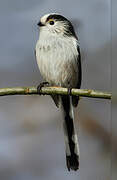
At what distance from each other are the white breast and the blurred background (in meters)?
0.02

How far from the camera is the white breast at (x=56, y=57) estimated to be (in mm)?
1117

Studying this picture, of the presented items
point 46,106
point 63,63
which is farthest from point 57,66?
point 46,106

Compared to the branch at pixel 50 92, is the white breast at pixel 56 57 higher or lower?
higher

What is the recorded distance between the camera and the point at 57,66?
3.77ft

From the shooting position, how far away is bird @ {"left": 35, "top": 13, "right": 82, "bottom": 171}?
109 centimetres

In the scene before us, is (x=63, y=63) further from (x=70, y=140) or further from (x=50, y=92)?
(x=70, y=140)

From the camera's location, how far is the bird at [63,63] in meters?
1.09

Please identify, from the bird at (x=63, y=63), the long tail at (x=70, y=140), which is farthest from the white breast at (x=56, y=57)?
the long tail at (x=70, y=140)

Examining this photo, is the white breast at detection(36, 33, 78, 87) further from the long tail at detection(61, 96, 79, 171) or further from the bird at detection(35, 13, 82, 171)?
the long tail at detection(61, 96, 79, 171)

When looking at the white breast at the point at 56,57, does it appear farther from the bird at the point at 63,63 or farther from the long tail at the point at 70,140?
the long tail at the point at 70,140

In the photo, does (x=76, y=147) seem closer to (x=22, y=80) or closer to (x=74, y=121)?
(x=74, y=121)

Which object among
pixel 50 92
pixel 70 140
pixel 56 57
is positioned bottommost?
pixel 70 140

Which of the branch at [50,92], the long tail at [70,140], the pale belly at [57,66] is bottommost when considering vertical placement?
the long tail at [70,140]

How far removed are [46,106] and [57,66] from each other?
0.14 meters
